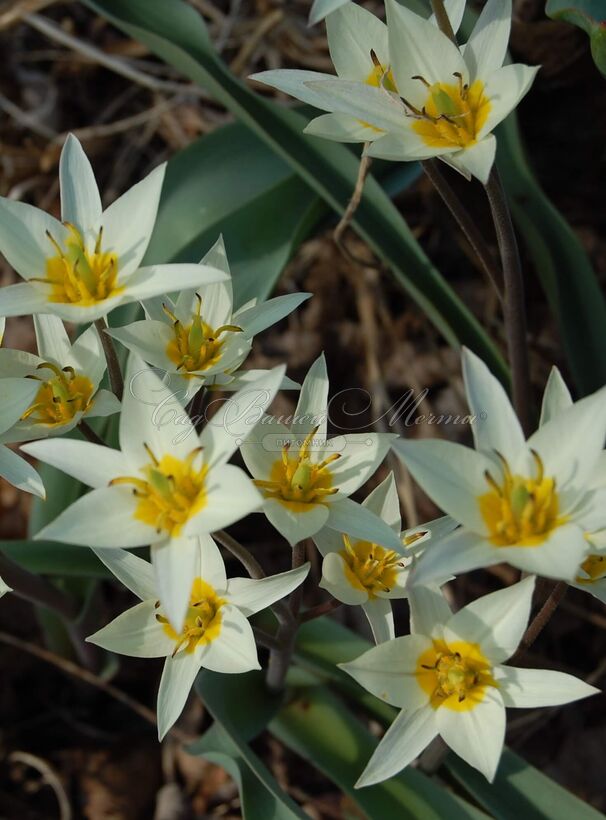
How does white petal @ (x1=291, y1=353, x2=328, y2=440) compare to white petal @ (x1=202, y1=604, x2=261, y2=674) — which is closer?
white petal @ (x1=202, y1=604, x2=261, y2=674)

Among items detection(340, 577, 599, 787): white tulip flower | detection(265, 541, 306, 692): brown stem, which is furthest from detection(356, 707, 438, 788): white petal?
detection(265, 541, 306, 692): brown stem

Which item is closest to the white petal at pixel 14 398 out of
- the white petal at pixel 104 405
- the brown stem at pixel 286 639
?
the white petal at pixel 104 405

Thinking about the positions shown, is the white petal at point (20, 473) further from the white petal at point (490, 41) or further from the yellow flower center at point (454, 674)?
the white petal at point (490, 41)

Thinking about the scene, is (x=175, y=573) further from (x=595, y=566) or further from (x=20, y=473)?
(x=595, y=566)

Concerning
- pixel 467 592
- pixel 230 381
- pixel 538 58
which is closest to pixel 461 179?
pixel 538 58

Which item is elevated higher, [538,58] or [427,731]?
[538,58]

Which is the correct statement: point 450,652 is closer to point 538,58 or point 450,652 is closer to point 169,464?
point 169,464

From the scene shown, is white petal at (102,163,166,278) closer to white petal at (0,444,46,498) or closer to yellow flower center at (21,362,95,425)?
yellow flower center at (21,362,95,425)
